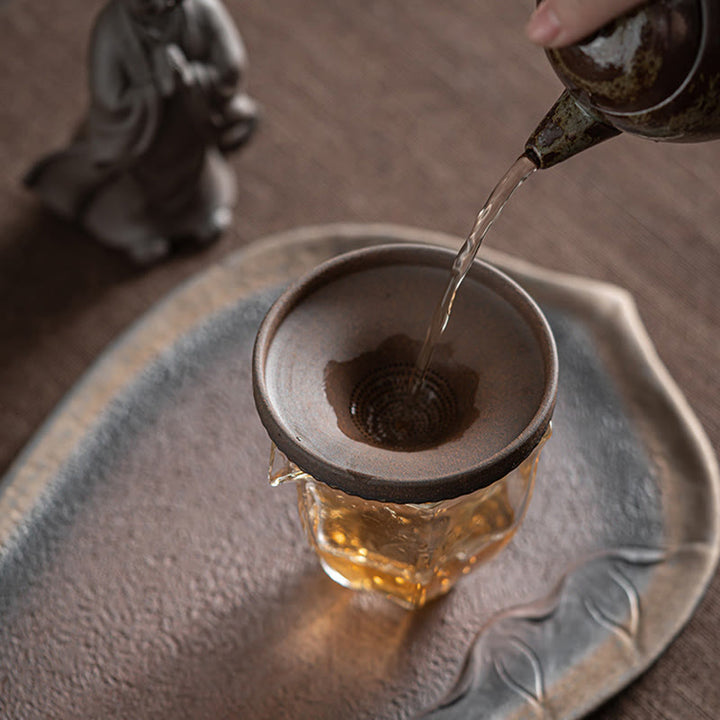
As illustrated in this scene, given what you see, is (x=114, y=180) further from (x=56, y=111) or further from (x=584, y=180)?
(x=584, y=180)

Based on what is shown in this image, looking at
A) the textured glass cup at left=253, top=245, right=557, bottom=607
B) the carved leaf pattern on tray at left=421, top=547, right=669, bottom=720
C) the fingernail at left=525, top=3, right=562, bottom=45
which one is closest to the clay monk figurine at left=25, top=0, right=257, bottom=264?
the textured glass cup at left=253, top=245, right=557, bottom=607

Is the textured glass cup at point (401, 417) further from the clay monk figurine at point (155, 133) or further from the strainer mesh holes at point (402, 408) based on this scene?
the clay monk figurine at point (155, 133)

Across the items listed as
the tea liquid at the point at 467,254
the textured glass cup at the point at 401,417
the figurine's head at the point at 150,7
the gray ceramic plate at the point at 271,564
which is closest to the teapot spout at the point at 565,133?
the tea liquid at the point at 467,254

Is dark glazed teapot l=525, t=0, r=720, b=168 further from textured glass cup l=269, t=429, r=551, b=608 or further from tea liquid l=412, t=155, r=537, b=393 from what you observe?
textured glass cup l=269, t=429, r=551, b=608

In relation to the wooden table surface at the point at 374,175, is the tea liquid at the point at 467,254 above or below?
above

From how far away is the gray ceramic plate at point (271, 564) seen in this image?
36.6 inches

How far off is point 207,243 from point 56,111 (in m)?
0.43

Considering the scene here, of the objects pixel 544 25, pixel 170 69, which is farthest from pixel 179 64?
pixel 544 25

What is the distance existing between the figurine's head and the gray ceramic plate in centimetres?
38

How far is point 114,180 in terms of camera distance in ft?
4.94

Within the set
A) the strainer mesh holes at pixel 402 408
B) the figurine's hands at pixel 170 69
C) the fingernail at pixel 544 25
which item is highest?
the fingernail at pixel 544 25

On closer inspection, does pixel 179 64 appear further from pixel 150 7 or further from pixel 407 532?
pixel 407 532

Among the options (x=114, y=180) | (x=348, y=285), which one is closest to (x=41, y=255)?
(x=114, y=180)

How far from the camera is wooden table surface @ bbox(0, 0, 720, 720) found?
4.77 feet
